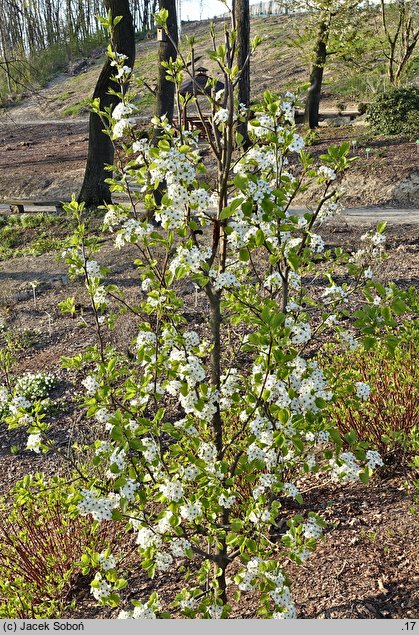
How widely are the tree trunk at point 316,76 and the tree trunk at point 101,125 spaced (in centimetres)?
693

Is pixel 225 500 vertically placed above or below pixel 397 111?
below

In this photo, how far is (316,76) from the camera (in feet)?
56.0

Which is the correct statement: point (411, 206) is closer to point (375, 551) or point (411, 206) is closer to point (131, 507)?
point (375, 551)

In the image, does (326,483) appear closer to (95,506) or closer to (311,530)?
(311,530)

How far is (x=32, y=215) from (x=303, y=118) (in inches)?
373

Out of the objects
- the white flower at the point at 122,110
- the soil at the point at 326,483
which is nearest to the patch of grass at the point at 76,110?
the soil at the point at 326,483

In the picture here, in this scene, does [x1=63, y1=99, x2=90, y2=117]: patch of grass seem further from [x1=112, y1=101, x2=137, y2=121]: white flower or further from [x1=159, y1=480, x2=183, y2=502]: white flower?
[x1=159, y1=480, x2=183, y2=502]: white flower

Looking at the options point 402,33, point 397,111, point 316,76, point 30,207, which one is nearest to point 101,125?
point 30,207

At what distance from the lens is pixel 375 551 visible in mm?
3047

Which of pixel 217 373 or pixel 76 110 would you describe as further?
pixel 76 110

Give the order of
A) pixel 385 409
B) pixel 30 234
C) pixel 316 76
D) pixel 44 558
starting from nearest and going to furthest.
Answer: pixel 44 558 < pixel 385 409 < pixel 30 234 < pixel 316 76

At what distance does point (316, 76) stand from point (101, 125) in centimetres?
870

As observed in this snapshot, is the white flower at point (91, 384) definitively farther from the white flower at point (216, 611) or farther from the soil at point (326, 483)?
the soil at point (326, 483)

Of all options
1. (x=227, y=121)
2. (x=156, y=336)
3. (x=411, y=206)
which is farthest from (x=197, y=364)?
(x=411, y=206)
